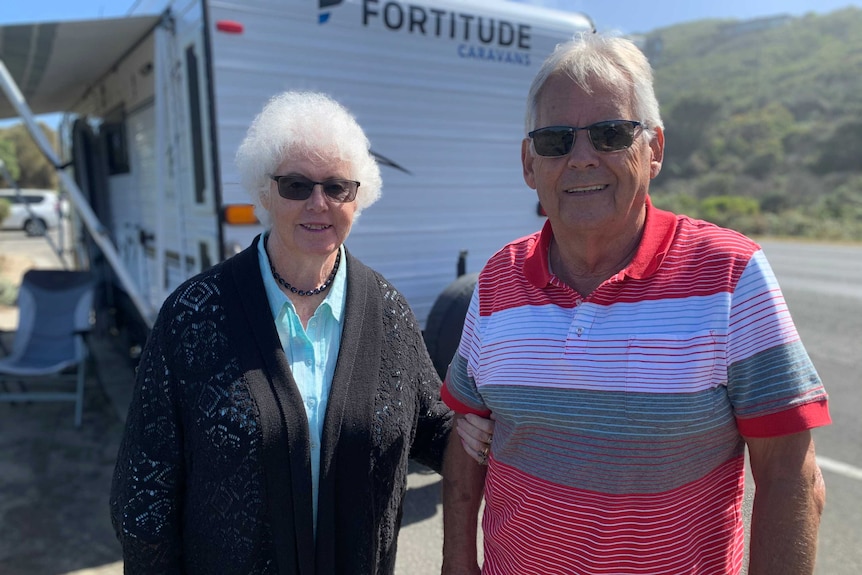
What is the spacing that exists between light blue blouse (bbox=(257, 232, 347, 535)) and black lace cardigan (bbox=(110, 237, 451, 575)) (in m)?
0.03

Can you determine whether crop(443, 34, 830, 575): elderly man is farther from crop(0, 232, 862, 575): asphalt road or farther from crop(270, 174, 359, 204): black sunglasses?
crop(0, 232, 862, 575): asphalt road

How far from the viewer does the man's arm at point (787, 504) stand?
1.10 meters

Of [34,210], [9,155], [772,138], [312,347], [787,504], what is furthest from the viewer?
[772,138]

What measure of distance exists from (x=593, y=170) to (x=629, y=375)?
410mm

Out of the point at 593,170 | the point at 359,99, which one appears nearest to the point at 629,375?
the point at 593,170

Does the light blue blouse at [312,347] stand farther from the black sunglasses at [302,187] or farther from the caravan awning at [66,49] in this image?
the caravan awning at [66,49]

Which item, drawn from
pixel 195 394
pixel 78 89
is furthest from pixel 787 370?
pixel 78 89

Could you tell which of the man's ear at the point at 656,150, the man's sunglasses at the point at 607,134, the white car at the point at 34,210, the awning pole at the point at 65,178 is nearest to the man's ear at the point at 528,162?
the man's sunglasses at the point at 607,134

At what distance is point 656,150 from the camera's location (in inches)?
52.4

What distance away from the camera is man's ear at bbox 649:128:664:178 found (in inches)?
51.4

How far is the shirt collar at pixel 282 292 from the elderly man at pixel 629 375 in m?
0.40

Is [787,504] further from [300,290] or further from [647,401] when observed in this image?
A: [300,290]

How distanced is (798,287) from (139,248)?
9.06 m

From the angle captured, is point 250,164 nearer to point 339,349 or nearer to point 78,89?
point 339,349
